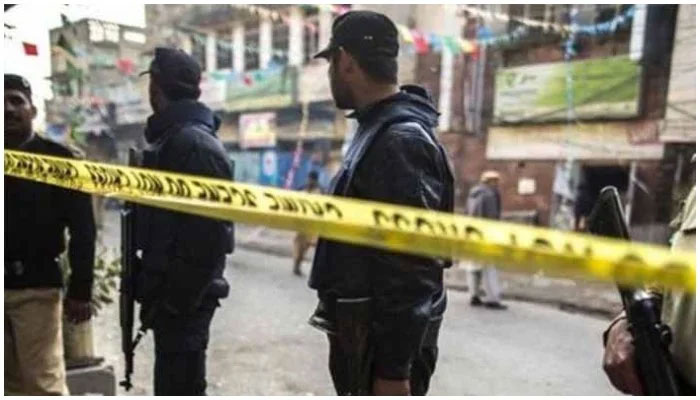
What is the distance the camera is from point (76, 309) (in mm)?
2484

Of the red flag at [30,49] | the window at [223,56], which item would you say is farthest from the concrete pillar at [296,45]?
the red flag at [30,49]

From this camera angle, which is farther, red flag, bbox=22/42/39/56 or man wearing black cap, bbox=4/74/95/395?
red flag, bbox=22/42/39/56

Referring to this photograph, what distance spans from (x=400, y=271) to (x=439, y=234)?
2.14 feet

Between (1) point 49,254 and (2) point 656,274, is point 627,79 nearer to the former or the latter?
(1) point 49,254

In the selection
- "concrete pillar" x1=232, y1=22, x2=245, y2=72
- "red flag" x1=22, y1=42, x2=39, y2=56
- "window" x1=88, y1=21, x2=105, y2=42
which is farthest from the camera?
"concrete pillar" x1=232, y1=22, x2=245, y2=72

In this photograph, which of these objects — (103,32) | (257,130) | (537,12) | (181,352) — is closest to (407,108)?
(181,352)

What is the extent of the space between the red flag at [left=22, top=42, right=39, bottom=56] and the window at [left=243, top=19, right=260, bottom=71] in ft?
33.2

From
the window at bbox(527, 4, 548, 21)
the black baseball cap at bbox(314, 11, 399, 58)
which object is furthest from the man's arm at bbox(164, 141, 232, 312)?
the window at bbox(527, 4, 548, 21)

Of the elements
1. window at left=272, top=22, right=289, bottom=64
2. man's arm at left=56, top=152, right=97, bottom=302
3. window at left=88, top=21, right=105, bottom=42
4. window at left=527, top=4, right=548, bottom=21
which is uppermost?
window at left=527, top=4, right=548, bottom=21

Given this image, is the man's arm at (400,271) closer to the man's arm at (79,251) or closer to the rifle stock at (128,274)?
the rifle stock at (128,274)

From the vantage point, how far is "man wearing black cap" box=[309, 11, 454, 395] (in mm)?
1675

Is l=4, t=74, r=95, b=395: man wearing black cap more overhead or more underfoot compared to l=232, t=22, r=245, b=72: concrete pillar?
more underfoot

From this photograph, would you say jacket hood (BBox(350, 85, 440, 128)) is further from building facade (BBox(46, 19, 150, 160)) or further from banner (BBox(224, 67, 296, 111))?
banner (BBox(224, 67, 296, 111))

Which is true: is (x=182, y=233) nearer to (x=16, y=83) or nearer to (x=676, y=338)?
(x=16, y=83)
